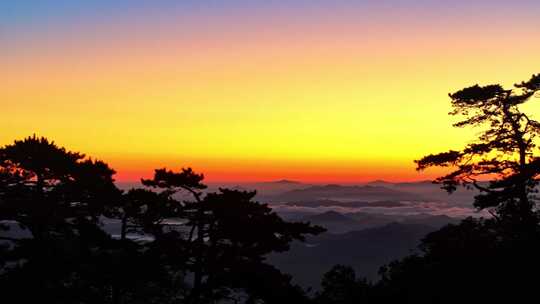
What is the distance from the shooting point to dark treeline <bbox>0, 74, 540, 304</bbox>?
807 inches

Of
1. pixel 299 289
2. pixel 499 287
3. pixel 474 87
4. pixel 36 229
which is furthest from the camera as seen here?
pixel 474 87

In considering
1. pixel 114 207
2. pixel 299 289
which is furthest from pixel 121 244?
pixel 299 289

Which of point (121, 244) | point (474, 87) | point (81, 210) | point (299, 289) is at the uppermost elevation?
point (474, 87)

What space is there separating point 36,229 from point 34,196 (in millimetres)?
1460

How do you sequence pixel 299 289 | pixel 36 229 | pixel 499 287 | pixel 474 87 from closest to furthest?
pixel 499 287
pixel 36 229
pixel 299 289
pixel 474 87

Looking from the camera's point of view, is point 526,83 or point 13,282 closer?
point 13,282

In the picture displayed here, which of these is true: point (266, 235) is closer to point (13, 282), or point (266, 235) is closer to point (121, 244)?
point (121, 244)

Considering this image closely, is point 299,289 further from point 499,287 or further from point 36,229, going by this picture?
point 36,229

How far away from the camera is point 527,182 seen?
2441 cm

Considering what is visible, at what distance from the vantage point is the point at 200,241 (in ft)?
71.8

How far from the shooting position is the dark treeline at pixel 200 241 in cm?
2050

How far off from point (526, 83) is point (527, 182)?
5062 mm

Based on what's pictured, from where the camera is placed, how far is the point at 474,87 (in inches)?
997

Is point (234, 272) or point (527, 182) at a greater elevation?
point (527, 182)
